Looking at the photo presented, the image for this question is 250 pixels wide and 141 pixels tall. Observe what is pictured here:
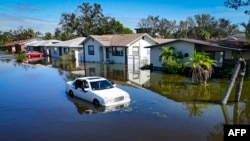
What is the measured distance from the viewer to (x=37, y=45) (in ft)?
200

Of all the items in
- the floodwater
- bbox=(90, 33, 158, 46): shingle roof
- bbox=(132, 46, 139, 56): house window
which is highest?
bbox=(90, 33, 158, 46): shingle roof

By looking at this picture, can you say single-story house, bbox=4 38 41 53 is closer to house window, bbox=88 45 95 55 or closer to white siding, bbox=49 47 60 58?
white siding, bbox=49 47 60 58

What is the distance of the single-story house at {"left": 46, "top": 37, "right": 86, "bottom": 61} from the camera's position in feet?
148

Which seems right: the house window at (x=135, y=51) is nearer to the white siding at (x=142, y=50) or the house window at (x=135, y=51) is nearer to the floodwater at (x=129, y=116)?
the white siding at (x=142, y=50)

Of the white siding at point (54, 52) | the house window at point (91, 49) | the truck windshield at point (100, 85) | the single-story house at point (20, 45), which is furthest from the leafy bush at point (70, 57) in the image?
the truck windshield at point (100, 85)

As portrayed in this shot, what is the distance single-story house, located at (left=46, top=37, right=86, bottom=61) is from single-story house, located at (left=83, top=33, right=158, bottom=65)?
12.7 feet

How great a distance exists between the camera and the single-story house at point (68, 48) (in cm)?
4516

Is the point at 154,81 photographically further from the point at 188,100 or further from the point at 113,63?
the point at 113,63

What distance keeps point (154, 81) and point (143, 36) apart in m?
15.4

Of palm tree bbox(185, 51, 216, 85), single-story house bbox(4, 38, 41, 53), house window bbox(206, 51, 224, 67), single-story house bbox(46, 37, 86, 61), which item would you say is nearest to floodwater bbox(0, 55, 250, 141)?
palm tree bbox(185, 51, 216, 85)

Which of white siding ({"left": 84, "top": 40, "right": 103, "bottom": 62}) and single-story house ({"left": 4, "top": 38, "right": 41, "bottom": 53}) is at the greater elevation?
single-story house ({"left": 4, "top": 38, "right": 41, "bottom": 53})

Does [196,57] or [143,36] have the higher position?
[143,36]

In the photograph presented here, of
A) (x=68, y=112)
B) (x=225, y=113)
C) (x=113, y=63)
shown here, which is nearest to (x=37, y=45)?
(x=113, y=63)

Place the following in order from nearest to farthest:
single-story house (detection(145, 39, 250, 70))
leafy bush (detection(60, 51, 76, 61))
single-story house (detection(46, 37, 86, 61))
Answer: single-story house (detection(145, 39, 250, 70))
leafy bush (detection(60, 51, 76, 61))
single-story house (detection(46, 37, 86, 61))
